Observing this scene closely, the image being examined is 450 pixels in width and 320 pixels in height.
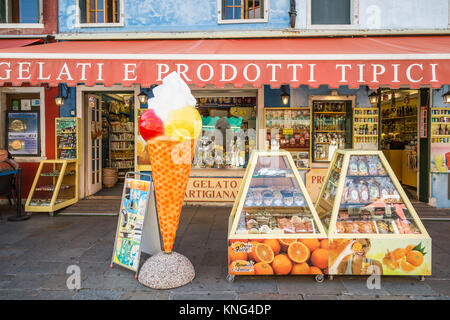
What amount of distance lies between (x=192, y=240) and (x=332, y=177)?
2478mm

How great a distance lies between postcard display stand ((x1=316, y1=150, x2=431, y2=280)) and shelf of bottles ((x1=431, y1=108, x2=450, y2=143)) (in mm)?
4275

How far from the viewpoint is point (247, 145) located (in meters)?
8.04

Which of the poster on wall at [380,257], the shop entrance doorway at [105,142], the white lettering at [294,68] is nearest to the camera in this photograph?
the poster on wall at [380,257]

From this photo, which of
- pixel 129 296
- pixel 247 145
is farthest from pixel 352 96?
pixel 129 296

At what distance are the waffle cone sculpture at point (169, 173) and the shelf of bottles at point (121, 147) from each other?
7.95m

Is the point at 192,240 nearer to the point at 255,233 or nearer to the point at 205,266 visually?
the point at 205,266

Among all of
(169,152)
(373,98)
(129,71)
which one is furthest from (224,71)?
(373,98)

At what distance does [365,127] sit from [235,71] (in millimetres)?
4346

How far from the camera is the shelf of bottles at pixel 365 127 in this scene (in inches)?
301

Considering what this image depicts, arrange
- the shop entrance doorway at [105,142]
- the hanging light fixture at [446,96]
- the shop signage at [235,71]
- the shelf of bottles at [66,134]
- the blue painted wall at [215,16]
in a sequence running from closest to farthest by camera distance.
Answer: the shop signage at [235,71] < the hanging light fixture at [446,96] < the blue painted wall at [215,16] < the shelf of bottles at [66,134] < the shop entrance doorway at [105,142]

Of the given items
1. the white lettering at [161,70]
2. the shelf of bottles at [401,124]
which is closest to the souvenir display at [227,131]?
the white lettering at [161,70]

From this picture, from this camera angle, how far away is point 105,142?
10.9 meters

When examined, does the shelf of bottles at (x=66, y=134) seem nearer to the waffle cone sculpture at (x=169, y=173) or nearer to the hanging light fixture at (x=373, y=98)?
the waffle cone sculpture at (x=169, y=173)

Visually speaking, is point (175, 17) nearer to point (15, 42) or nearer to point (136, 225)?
point (15, 42)
